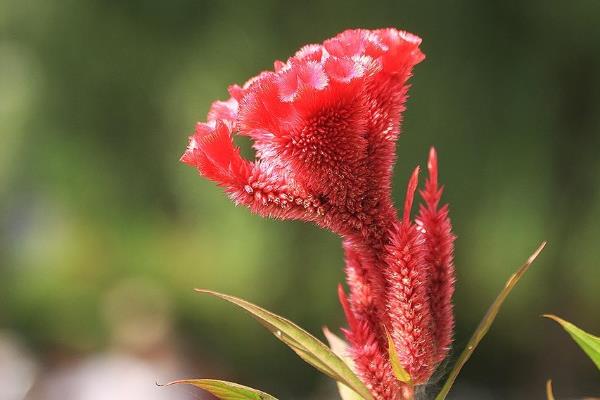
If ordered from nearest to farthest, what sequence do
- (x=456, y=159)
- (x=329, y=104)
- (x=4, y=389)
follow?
(x=329, y=104) → (x=456, y=159) → (x=4, y=389)

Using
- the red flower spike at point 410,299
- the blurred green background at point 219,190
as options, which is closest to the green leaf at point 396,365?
the red flower spike at point 410,299

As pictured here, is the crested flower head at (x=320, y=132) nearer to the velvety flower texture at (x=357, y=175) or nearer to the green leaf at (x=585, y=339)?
the velvety flower texture at (x=357, y=175)

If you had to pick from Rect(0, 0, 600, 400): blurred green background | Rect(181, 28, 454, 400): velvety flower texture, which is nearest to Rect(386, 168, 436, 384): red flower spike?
Rect(181, 28, 454, 400): velvety flower texture

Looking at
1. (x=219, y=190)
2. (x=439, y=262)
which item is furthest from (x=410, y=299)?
(x=219, y=190)

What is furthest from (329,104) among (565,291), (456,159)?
(565,291)

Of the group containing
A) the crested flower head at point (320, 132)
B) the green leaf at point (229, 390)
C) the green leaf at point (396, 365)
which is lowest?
the green leaf at point (229, 390)

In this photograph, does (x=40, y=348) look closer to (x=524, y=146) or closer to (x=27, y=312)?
(x=27, y=312)
